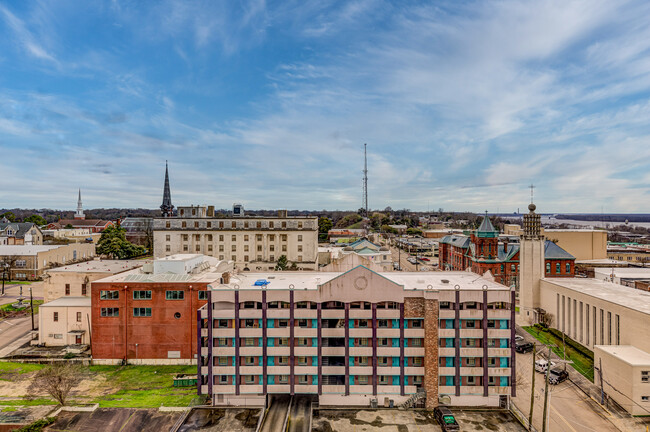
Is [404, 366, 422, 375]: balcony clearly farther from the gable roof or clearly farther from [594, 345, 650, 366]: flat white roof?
the gable roof

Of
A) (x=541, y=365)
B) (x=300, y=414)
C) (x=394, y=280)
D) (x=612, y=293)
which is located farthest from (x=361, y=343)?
(x=612, y=293)

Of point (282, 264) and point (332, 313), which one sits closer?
point (332, 313)

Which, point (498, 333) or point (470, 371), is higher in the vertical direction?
point (498, 333)

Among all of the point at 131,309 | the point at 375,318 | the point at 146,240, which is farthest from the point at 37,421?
the point at 146,240

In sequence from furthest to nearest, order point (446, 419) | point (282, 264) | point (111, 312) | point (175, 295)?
point (282, 264)
point (111, 312)
point (175, 295)
point (446, 419)

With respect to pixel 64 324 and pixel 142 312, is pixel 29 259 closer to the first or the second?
pixel 64 324

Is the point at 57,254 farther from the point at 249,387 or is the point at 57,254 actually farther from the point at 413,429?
the point at 413,429
